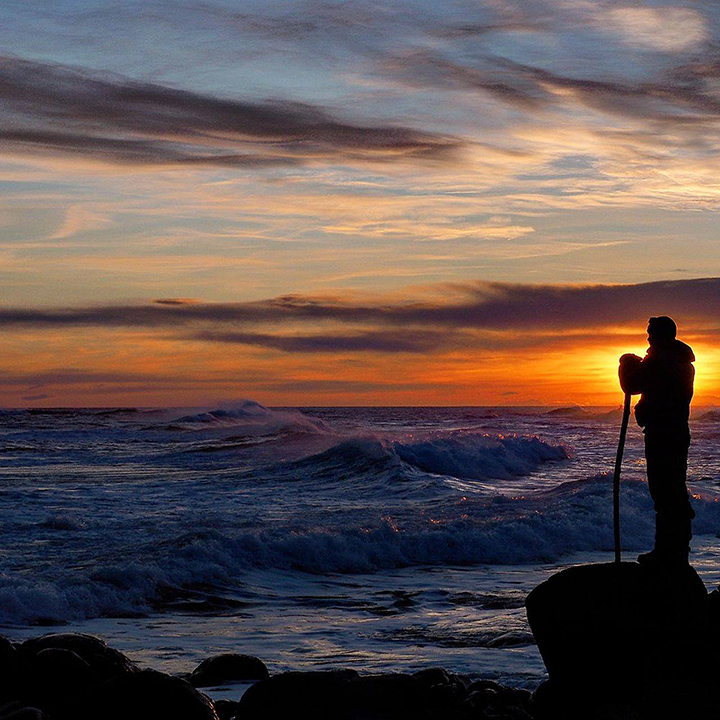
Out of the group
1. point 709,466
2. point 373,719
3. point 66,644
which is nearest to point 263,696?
point 373,719

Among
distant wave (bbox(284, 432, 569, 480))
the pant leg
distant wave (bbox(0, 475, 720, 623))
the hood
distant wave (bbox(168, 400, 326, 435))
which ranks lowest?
distant wave (bbox(168, 400, 326, 435))

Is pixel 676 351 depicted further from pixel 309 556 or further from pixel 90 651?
pixel 309 556

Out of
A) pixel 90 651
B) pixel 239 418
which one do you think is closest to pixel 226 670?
pixel 90 651

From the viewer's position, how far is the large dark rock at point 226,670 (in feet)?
30.2

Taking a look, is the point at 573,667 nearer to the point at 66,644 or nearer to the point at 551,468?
the point at 66,644

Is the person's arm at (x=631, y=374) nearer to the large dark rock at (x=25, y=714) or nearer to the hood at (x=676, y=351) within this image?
the hood at (x=676, y=351)

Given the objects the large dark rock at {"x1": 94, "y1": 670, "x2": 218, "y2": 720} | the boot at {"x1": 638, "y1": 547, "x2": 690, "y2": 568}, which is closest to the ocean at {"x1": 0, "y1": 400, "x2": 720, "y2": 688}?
the boot at {"x1": 638, "y1": 547, "x2": 690, "y2": 568}

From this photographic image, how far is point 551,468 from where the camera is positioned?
39188mm

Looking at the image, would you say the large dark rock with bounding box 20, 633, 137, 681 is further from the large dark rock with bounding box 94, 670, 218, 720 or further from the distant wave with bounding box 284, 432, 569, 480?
the distant wave with bounding box 284, 432, 569, 480

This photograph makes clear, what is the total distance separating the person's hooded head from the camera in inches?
320

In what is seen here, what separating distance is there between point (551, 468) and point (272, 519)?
68.9 ft

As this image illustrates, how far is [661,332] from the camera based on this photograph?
8.15m

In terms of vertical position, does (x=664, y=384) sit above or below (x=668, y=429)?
above

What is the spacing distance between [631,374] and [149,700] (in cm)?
444
